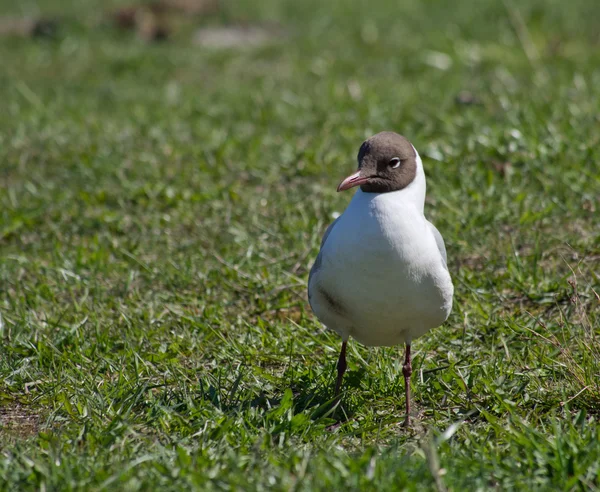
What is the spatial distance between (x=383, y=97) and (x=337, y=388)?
4535 millimetres

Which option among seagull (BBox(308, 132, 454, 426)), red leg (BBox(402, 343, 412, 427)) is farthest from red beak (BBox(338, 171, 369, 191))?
red leg (BBox(402, 343, 412, 427))

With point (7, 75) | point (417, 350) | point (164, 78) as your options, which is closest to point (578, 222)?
point (417, 350)

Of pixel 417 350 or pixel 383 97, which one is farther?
pixel 383 97

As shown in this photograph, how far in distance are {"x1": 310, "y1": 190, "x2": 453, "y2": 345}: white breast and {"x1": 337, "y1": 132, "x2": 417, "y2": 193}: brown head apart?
0.04m

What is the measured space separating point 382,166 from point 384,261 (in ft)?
1.44

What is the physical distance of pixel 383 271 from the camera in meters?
3.39

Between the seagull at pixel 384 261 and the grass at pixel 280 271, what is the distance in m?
0.40

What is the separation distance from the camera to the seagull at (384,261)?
340 cm

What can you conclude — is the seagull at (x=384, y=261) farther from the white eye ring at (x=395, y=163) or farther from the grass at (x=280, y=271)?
the grass at (x=280, y=271)

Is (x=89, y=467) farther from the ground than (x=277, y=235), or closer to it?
farther from the ground

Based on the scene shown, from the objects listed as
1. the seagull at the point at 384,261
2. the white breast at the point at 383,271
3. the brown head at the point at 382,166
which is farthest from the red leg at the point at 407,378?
the brown head at the point at 382,166

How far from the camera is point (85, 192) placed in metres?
6.26

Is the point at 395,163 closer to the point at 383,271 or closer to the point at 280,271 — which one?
the point at 383,271

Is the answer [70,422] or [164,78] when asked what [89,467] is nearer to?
[70,422]
